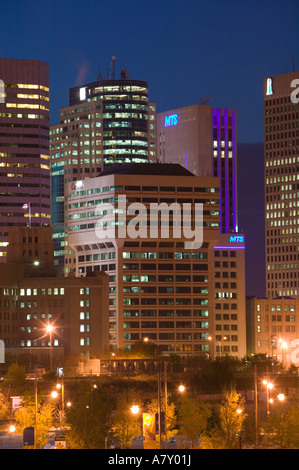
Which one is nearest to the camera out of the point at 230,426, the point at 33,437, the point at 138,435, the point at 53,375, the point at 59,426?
the point at 33,437

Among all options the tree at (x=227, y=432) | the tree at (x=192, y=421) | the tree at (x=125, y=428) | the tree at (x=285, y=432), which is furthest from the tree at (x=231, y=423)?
the tree at (x=125, y=428)

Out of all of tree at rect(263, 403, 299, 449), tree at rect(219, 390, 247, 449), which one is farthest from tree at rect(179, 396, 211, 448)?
tree at rect(263, 403, 299, 449)

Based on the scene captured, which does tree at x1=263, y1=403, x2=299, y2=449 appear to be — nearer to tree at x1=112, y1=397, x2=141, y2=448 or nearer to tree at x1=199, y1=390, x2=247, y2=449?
tree at x1=199, y1=390, x2=247, y2=449

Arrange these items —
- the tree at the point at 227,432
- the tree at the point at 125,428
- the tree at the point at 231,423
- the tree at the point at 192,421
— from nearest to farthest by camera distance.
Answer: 1. the tree at the point at 227,432
2. the tree at the point at 231,423
3. the tree at the point at 125,428
4. the tree at the point at 192,421

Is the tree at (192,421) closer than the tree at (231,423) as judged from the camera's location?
No

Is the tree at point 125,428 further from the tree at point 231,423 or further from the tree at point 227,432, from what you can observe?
the tree at point 231,423

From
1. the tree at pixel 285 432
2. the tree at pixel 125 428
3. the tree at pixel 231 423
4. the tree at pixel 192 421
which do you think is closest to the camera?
the tree at pixel 231 423

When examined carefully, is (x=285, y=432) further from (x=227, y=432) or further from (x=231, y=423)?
(x=231, y=423)

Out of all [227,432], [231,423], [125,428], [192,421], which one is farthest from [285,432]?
[125,428]
